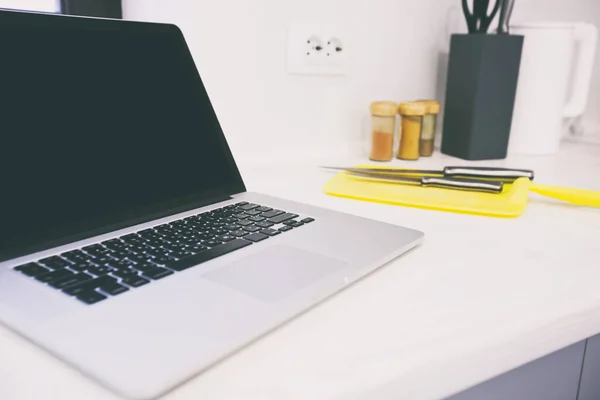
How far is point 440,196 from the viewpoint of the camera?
0.71 metres

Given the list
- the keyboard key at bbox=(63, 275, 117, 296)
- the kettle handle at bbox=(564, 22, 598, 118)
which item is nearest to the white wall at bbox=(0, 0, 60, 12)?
the keyboard key at bbox=(63, 275, 117, 296)

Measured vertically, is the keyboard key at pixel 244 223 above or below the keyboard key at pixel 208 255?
below

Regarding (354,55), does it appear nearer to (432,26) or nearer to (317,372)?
(432,26)

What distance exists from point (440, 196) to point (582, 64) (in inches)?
25.1

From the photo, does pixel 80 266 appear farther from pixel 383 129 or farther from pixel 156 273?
pixel 383 129

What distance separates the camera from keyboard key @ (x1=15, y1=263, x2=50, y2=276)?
41cm

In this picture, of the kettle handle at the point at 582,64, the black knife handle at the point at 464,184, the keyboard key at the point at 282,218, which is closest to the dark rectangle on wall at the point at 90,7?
the keyboard key at the point at 282,218

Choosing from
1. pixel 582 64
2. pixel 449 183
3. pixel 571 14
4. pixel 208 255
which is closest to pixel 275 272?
pixel 208 255

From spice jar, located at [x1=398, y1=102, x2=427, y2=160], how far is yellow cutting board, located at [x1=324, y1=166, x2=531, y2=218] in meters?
0.23

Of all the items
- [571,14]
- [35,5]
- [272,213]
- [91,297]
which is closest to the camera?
[91,297]

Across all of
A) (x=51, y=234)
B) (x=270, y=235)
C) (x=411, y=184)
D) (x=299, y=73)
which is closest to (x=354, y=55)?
(x=299, y=73)

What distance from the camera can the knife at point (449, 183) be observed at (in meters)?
0.72

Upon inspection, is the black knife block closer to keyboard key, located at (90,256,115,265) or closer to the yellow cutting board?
the yellow cutting board

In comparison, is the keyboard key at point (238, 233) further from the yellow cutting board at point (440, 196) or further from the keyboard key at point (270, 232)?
the yellow cutting board at point (440, 196)
